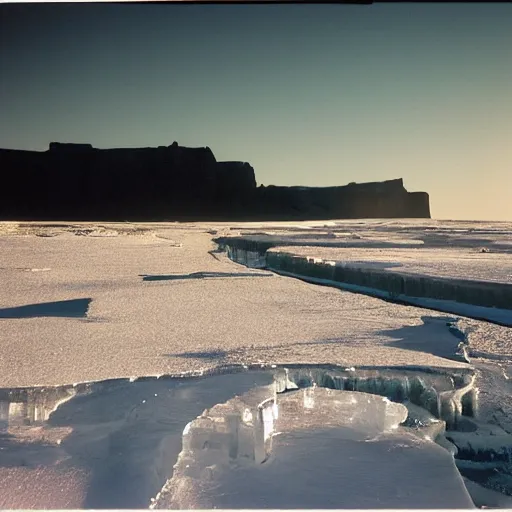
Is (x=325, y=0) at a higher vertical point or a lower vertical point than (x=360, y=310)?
higher

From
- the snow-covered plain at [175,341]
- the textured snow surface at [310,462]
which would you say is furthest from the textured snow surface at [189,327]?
the textured snow surface at [310,462]

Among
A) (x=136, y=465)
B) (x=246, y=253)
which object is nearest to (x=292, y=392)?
(x=136, y=465)

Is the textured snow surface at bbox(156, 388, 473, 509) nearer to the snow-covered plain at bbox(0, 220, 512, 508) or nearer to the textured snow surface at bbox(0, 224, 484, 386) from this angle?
the snow-covered plain at bbox(0, 220, 512, 508)

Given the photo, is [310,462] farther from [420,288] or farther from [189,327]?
[420,288]

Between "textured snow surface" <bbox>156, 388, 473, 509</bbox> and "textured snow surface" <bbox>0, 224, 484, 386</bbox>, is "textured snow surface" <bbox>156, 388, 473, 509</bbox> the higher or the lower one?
the lower one

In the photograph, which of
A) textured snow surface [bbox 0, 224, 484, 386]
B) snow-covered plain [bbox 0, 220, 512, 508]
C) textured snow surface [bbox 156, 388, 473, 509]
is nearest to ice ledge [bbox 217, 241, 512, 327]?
snow-covered plain [bbox 0, 220, 512, 508]

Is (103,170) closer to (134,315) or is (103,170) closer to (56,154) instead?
(56,154)

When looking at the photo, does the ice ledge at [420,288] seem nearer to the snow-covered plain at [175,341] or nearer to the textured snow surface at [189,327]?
the snow-covered plain at [175,341]

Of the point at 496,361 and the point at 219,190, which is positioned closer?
the point at 496,361

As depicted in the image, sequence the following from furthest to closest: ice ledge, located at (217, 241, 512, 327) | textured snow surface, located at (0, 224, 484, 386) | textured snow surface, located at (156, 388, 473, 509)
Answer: ice ledge, located at (217, 241, 512, 327)
textured snow surface, located at (0, 224, 484, 386)
textured snow surface, located at (156, 388, 473, 509)

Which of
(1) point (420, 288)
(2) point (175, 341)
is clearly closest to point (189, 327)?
(2) point (175, 341)

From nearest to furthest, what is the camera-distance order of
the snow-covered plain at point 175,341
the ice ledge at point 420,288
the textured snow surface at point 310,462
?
the textured snow surface at point 310,462, the snow-covered plain at point 175,341, the ice ledge at point 420,288
